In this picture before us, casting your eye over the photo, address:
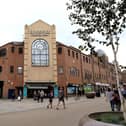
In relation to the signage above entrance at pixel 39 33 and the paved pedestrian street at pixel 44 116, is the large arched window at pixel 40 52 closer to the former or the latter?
the signage above entrance at pixel 39 33

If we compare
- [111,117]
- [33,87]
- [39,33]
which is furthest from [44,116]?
[39,33]

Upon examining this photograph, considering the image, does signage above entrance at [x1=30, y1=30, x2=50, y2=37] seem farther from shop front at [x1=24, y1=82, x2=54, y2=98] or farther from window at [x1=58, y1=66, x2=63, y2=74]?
shop front at [x1=24, y1=82, x2=54, y2=98]

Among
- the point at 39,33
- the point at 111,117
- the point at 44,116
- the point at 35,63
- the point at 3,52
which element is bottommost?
the point at 44,116

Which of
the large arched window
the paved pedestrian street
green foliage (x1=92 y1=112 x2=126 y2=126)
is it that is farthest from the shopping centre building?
green foliage (x1=92 y1=112 x2=126 y2=126)

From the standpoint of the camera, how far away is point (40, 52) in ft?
197

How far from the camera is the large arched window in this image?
59.9 metres

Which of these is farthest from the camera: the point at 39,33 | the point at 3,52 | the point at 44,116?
the point at 3,52

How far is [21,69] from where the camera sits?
60.7 meters

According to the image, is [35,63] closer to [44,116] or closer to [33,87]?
[33,87]

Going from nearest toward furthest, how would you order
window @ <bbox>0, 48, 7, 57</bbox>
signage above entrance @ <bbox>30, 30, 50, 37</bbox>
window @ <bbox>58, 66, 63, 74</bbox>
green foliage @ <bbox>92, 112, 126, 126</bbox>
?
green foliage @ <bbox>92, 112, 126, 126</bbox>, signage above entrance @ <bbox>30, 30, 50, 37</bbox>, window @ <bbox>58, 66, 63, 74</bbox>, window @ <bbox>0, 48, 7, 57</bbox>

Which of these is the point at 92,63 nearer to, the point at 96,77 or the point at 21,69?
the point at 96,77

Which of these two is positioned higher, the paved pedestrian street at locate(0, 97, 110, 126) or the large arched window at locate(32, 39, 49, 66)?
the large arched window at locate(32, 39, 49, 66)

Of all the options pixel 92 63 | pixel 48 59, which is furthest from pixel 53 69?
pixel 92 63

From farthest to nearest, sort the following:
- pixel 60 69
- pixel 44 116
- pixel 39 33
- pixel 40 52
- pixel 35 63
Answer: pixel 60 69 → pixel 40 52 → pixel 39 33 → pixel 35 63 → pixel 44 116
